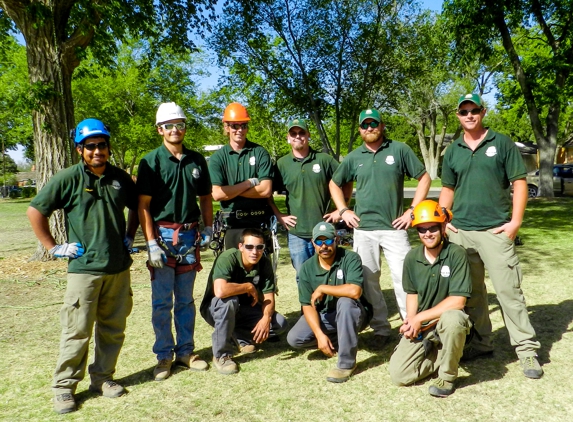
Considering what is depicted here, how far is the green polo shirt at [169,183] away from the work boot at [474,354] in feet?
8.83

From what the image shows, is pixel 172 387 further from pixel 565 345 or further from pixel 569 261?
pixel 569 261

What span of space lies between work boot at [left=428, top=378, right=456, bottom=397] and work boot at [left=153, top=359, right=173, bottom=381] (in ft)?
7.05

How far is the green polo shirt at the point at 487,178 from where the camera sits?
13.6 feet

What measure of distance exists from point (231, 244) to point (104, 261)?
1.45 meters

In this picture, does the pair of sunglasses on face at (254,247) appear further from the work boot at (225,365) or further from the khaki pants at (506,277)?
the khaki pants at (506,277)

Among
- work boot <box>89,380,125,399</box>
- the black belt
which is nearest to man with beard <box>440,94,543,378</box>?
the black belt

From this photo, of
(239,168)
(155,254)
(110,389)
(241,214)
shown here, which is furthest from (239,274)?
(110,389)

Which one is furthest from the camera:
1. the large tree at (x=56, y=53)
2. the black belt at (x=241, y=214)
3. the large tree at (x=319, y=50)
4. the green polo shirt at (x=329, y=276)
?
the large tree at (x=319, y=50)

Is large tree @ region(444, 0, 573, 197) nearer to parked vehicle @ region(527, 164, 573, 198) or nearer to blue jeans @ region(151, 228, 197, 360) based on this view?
parked vehicle @ region(527, 164, 573, 198)

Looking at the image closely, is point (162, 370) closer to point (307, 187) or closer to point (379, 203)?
point (307, 187)

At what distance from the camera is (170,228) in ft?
13.9

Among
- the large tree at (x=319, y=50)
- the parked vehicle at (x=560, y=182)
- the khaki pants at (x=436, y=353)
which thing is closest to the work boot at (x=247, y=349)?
the khaki pants at (x=436, y=353)

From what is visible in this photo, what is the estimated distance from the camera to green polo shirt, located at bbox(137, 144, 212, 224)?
4.11 meters

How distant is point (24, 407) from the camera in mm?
3758
